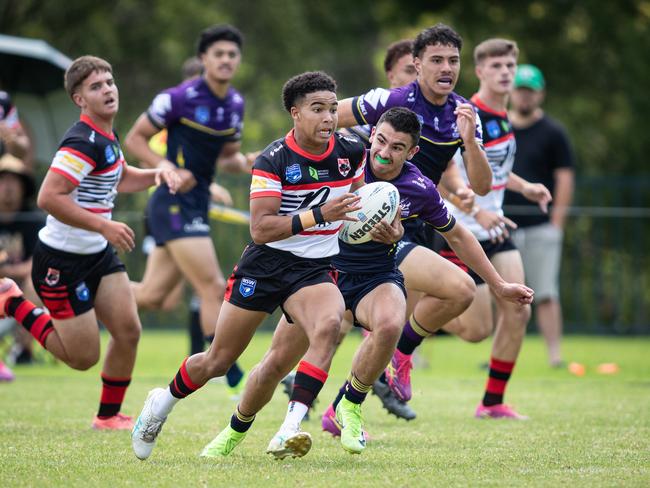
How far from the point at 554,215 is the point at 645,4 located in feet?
32.2

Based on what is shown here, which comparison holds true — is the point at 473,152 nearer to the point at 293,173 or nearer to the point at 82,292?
the point at 293,173

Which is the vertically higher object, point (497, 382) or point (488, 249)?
point (488, 249)

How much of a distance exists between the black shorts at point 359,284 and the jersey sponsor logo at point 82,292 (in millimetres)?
1640

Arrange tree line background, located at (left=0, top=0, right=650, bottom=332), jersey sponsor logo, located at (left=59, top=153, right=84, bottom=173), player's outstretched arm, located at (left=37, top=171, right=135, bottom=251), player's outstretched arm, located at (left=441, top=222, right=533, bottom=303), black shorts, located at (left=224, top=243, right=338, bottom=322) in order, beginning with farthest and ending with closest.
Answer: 1. tree line background, located at (left=0, top=0, right=650, bottom=332)
2. jersey sponsor logo, located at (left=59, top=153, right=84, bottom=173)
3. player's outstretched arm, located at (left=37, top=171, right=135, bottom=251)
4. player's outstretched arm, located at (left=441, top=222, right=533, bottom=303)
5. black shorts, located at (left=224, top=243, right=338, bottom=322)

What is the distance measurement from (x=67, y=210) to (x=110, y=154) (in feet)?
1.64

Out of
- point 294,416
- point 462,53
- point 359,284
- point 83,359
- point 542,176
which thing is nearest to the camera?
point 294,416

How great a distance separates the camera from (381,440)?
645 cm

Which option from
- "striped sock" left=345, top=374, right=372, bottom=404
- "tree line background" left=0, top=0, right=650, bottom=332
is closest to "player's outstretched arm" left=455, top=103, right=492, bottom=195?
"striped sock" left=345, top=374, right=372, bottom=404

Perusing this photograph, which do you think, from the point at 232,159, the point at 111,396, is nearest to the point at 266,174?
the point at 111,396

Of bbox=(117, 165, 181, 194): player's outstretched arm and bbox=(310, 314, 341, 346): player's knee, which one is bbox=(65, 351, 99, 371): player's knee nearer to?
bbox=(117, 165, 181, 194): player's outstretched arm

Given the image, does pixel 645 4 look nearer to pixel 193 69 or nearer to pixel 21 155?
pixel 193 69

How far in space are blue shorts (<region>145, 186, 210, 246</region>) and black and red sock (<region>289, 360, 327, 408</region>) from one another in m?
3.47

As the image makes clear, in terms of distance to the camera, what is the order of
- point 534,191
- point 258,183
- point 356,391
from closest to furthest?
point 258,183, point 356,391, point 534,191

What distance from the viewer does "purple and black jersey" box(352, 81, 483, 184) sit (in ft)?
21.9
